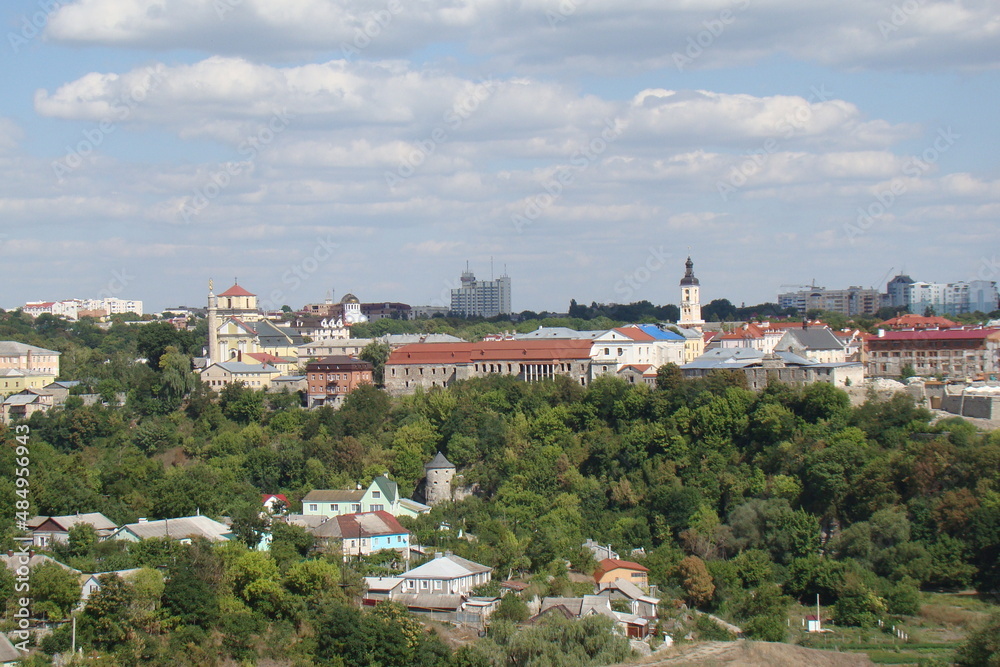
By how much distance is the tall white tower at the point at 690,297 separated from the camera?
7506 centimetres

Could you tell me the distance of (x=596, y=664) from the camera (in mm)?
30547

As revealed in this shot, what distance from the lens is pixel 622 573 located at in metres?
38.3

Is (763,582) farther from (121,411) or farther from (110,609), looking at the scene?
(121,411)

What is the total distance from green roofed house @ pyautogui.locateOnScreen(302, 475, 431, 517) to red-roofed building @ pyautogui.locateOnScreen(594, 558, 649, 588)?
29.2 ft

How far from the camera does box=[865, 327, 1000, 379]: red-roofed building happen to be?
56.0 meters

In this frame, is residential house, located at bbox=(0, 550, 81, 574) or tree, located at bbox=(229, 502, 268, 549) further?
tree, located at bbox=(229, 502, 268, 549)

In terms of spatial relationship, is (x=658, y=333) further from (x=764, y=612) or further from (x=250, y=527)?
(x=250, y=527)

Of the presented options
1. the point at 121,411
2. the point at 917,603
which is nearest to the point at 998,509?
the point at 917,603

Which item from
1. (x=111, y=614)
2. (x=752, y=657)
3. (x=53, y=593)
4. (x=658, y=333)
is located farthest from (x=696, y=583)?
(x=658, y=333)

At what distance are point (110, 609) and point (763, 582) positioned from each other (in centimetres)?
1867

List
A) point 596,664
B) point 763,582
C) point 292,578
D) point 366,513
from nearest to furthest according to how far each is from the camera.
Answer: point 596,664, point 292,578, point 763,582, point 366,513

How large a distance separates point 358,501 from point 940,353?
28.0 m

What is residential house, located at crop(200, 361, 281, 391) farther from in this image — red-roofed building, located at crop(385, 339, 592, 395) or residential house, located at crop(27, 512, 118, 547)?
residential house, located at crop(27, 512, 118, 547)

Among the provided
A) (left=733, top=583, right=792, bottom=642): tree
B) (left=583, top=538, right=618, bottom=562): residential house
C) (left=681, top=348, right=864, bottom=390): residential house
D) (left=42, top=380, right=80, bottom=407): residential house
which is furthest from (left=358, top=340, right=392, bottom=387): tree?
(left=733, top=583, right=792, bottom=642): tree
